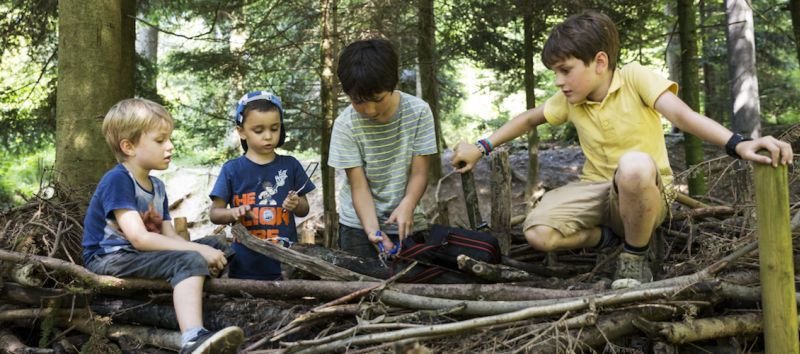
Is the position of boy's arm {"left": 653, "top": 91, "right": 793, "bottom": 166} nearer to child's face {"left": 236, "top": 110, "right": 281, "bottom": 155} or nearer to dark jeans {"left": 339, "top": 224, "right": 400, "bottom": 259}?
dark jeans {"left": 339, "top": 224, "right": 400, "bottom": 259}

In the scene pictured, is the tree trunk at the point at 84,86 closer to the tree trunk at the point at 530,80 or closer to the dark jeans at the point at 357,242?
the dark jeans at the point at 357,242

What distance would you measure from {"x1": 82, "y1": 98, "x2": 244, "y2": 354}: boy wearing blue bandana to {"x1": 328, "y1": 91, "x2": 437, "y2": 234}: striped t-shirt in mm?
1006

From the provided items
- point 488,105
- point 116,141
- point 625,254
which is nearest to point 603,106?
point 625,254

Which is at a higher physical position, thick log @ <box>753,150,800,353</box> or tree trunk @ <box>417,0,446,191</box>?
tree trunk @ <box>417,0,446,191</box>

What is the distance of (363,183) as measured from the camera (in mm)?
4402

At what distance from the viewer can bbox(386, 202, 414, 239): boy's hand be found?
409cm

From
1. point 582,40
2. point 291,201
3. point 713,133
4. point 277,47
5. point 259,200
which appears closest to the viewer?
point 713,133

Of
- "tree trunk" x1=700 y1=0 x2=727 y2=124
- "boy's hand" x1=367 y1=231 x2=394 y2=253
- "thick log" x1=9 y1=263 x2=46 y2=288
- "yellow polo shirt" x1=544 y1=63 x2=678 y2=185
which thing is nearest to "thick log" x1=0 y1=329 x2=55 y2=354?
"thick log" x1=9 y1=263 x2=46 y2=288

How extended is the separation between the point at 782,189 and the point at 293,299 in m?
2.47

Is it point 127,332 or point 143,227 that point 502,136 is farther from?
point 127,332

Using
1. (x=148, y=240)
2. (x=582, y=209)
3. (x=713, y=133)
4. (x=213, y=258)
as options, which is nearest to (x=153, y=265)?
(x=148, y=240)

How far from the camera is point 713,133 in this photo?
10.8ft

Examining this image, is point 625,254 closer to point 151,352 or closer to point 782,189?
point 782,189

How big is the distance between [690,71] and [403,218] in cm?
540
